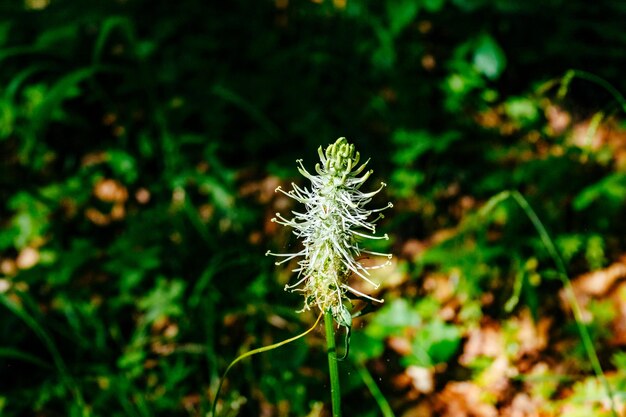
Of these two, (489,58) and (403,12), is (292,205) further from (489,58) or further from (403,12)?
(489,58)

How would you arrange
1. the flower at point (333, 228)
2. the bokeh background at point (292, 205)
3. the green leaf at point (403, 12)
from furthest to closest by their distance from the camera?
1. the green leaf at point (403, 12)
2. the bokeh background at point (292, 205)
3. the flower at point (333, 228)

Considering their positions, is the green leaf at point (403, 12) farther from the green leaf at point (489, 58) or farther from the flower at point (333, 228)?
the flower at point (333, 228)

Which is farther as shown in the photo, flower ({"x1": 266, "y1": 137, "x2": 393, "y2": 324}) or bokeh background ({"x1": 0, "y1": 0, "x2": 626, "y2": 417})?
bokeh background ({"x1": 0, "y1": 0, "x2": 626, "y2": 417})

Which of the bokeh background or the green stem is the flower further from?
the bokeh background

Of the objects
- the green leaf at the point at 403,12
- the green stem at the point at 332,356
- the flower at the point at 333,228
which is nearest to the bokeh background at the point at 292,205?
the green leaf at the point at 403,12

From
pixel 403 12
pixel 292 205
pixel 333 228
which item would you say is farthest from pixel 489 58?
pixel 333 228

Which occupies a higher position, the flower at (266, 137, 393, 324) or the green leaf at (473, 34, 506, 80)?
the green leaf at (473, 34, 506, 80)

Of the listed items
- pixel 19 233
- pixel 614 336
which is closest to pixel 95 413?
pixel 19 233

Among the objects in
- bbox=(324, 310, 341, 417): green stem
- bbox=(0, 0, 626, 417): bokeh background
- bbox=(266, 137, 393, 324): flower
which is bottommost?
bbox=(324, 310, 341, 417): green stem

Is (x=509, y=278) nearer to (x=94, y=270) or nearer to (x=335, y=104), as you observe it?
(x=335, y=104)

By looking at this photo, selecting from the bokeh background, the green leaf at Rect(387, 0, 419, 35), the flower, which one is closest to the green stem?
the flower
